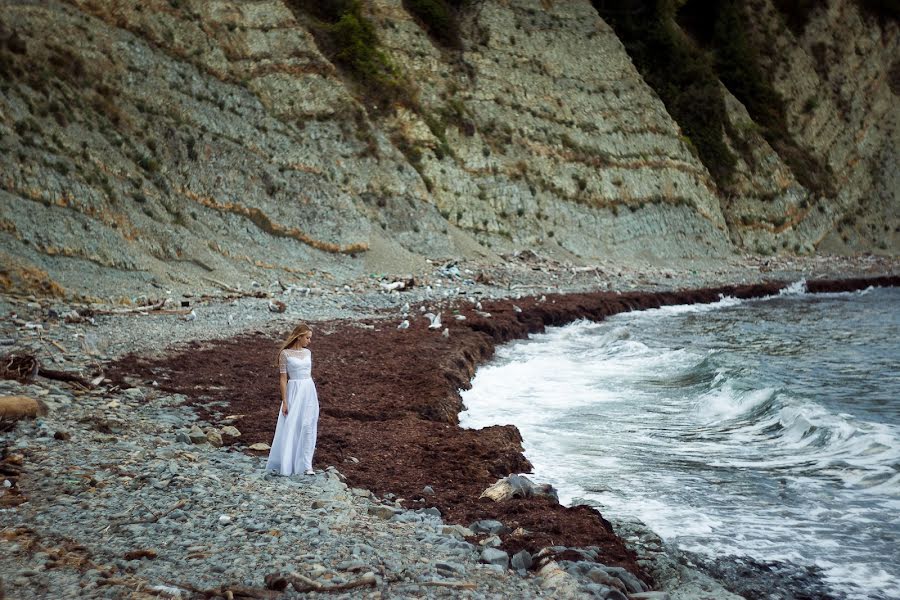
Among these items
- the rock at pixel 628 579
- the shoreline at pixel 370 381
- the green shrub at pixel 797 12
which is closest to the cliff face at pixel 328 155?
the shoreline at pixel 370 381

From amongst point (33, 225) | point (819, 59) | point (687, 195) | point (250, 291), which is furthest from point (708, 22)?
point (33, 225)

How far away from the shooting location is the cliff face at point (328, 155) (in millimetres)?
20469

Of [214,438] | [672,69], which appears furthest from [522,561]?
[672,69]

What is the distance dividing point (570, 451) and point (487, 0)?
36632mm

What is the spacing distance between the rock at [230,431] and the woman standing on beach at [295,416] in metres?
1.11

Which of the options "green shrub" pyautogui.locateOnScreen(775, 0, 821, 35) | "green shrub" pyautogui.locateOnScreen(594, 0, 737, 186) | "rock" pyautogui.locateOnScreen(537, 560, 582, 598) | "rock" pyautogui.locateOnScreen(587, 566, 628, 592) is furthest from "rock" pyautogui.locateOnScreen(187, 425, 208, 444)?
"green shrub" pyautogui.locateOnScreen(775, 0, 821, 35)

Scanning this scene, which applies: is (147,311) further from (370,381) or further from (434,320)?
(434,320)

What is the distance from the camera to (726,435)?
41.5 feet

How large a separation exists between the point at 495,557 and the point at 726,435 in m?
7.21

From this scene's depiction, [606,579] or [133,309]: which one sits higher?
[606,579]

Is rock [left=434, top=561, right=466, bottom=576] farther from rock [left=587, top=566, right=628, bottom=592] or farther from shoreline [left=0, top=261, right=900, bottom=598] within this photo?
rock [left=587, top=566, right=628, bottom=592]

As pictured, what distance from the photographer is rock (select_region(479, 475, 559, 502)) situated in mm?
8156

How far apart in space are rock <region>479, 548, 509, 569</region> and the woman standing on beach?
2.43 m

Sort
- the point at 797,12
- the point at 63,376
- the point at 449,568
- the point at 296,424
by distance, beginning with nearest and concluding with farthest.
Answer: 1. the point at 449,568
2. the point at 296,424
3. the point at 63,376
4. the point at 797,12
